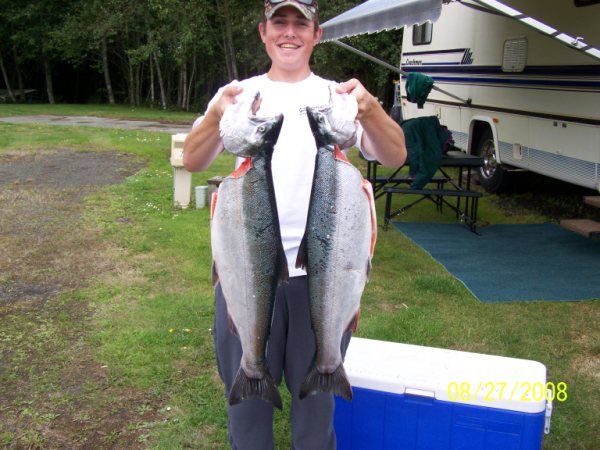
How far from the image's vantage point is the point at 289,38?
7.20 feet

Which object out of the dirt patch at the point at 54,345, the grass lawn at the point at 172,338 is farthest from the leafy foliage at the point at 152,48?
the grass lawn at the point at 172,338

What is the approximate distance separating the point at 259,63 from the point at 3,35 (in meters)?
12.9

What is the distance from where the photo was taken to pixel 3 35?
2867 cm

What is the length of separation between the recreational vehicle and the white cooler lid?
3.09 metres

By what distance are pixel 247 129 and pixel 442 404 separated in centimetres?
148

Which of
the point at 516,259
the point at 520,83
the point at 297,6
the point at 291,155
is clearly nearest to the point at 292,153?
the point at 291,155

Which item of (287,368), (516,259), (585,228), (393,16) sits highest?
(393,16)

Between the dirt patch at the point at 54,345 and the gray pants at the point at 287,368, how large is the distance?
44.6 inches

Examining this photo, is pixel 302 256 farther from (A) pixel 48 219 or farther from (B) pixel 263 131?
(A) pixel 48 219

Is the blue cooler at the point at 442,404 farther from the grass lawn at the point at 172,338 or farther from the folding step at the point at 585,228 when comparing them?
the folding step at the point at 585,228

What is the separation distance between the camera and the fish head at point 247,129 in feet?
6.28

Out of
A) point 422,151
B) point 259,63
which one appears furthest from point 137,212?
point 259,63

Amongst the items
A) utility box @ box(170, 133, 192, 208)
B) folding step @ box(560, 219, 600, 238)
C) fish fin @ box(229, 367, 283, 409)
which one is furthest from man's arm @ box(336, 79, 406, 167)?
utility box @ box(170, 133, 192, 208)

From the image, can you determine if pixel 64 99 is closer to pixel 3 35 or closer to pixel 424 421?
pixel 3 35
